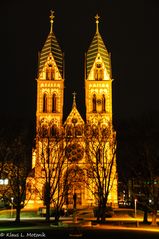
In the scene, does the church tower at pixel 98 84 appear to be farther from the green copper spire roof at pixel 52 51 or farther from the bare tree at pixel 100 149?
the bare tree at pixel 100 149

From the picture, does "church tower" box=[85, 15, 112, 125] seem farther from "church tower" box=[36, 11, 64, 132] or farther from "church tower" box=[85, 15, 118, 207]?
"church tower" box=[36, 11, 64, 132]

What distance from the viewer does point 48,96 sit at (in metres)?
85.3

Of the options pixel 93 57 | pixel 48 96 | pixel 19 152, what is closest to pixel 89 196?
pixel 48 96

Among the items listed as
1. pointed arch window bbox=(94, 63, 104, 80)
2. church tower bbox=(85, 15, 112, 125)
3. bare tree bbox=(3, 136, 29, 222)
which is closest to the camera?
bare tree bbox=(3, 136, 29, 222)

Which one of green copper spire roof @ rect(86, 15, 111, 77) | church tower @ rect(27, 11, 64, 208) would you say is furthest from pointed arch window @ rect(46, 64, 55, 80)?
green copper spire roof @ rect(86, 15, 111, 77)

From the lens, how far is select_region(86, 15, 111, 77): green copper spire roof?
292ft

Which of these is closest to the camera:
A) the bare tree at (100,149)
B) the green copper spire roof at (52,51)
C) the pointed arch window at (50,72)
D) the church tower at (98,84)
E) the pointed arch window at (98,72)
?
the bare tree at (100,149)

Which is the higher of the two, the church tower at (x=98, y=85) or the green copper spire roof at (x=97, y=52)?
the green copper spire roof at (x=97, y=52)

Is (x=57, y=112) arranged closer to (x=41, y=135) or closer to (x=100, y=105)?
(x=100, y=105)

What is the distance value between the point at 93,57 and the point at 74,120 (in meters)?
15.7

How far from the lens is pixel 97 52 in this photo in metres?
89.5

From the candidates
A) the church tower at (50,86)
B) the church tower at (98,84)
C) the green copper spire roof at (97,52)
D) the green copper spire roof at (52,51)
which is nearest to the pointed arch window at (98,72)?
the church tower at (98,84)

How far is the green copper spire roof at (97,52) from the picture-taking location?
89125 millimetres

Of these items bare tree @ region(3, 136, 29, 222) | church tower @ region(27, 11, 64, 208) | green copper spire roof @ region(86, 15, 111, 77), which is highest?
green copper spire roof @ region(86, 15, 111, 77)
